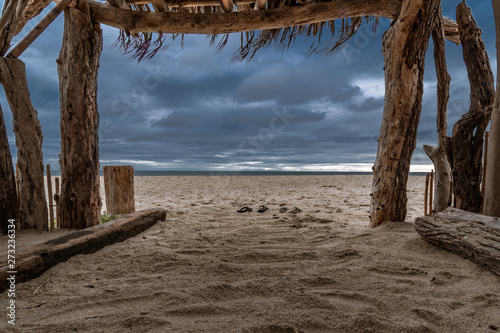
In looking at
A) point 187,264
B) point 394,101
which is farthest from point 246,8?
point 187,264

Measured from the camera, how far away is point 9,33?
3234 mm

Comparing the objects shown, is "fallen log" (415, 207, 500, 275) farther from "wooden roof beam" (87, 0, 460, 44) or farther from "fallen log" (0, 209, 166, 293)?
"fallen log" (0, 209, 166, 293)

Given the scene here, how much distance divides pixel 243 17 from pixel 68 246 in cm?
324

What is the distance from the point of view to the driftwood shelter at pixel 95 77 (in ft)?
10.7

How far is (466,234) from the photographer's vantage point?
105 inches

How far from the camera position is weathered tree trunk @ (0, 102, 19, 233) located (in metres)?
3.18

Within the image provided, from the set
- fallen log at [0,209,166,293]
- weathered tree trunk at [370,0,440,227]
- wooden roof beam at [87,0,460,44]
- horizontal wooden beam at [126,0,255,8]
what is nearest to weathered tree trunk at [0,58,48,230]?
fallen log at [0,209,166,293]

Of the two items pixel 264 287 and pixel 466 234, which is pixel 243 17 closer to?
pixel 264 287

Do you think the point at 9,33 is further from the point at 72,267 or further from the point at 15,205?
the point at 72,267

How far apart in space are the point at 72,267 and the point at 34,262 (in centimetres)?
29

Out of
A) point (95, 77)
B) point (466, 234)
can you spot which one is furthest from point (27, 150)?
point (466, 234)

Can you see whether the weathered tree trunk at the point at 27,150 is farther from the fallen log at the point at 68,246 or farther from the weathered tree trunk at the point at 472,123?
the weathered tree trunk at the point at 472,123

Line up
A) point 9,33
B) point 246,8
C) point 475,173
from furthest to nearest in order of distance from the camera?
point 246,8
point 475,173
point 9,33

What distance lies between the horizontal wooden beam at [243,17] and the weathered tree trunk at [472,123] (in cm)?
101
